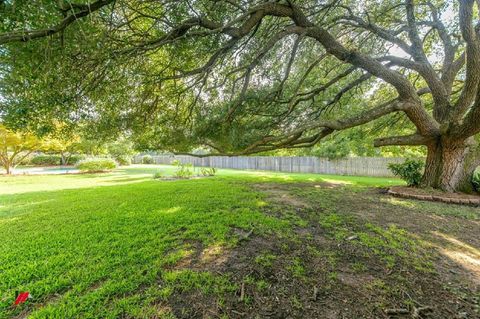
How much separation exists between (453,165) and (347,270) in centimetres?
573

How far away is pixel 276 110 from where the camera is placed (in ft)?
16.3

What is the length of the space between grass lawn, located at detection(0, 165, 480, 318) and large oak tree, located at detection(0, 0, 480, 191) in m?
1.51

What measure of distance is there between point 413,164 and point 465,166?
43.1 inches

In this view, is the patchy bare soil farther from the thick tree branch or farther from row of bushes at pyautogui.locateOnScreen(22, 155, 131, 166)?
row of bushes at pyautogui.locateOnScreen(22, 155, 131, 166)

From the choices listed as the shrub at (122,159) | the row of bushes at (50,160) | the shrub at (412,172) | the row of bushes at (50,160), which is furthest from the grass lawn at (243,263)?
the row of bushes at (50,160)

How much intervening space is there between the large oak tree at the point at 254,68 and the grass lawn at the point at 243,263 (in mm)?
1506

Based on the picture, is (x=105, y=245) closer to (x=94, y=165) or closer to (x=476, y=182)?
(x=476, y=182)

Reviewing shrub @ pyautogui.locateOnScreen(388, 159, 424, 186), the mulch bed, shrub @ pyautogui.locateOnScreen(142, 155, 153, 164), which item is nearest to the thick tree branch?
shrub @ pyautogui.locateOnScreen(388, 159, 424, 186)

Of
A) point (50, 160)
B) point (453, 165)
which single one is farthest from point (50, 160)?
point (453, 165)

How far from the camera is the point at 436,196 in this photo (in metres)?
5.38

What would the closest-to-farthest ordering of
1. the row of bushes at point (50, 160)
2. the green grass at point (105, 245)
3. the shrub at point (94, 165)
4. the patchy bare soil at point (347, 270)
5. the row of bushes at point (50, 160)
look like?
the patchy bare soil at point (347, 270)
the green grass at point (105, 245)
the shrub at point (94, 165)
the row of bushes at point (50, 160)
the row of bushes at point (50, 160)

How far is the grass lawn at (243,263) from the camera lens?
67.3 inches

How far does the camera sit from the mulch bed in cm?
502

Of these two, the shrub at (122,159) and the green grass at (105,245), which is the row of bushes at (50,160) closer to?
the shrub at (122,159)
